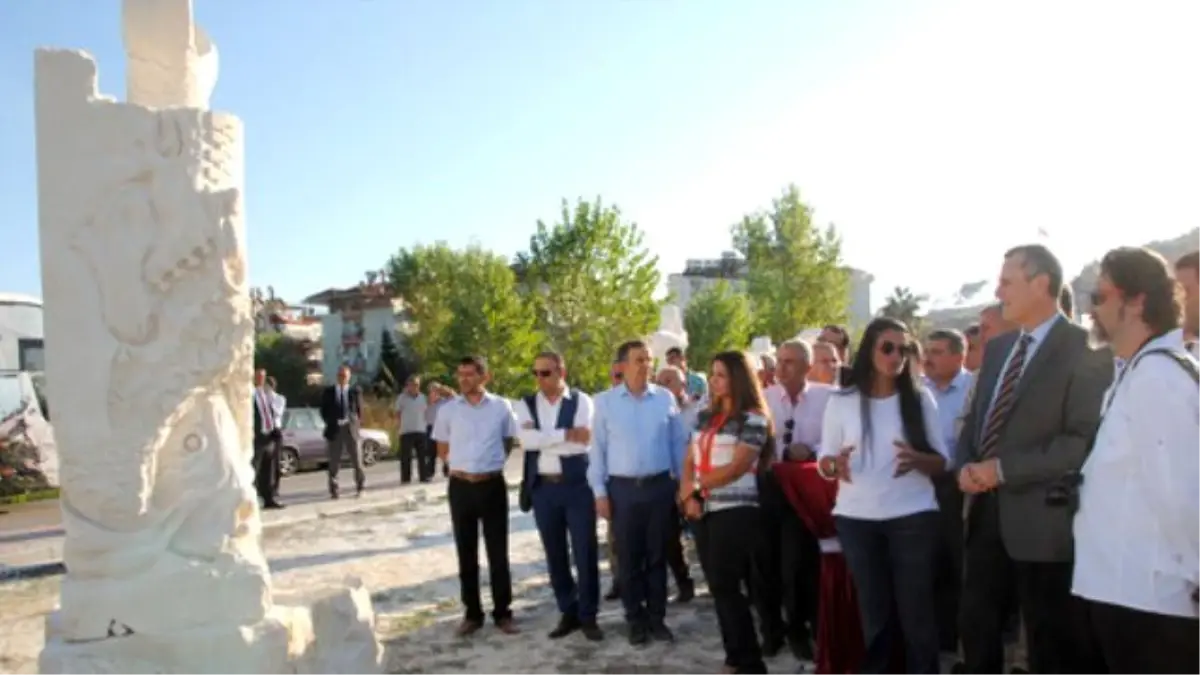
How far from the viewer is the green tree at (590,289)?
27.3 metres

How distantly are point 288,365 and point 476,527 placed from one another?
135 ft

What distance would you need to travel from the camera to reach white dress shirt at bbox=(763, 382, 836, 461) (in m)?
5.82

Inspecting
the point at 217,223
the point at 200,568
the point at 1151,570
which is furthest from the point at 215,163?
the point at 1151,570

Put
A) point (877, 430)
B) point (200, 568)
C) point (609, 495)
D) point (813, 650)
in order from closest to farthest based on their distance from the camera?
1. point (200, 568)
2. point (877, 430)
3. point (813, 650)
4. point (609, 495)

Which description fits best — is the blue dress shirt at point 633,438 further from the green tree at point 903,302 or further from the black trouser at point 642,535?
the green tree at point 903,302

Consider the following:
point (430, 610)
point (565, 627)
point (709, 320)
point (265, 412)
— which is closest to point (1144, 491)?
point (565, 627)

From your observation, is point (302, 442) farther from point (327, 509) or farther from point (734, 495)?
point (734, 495)

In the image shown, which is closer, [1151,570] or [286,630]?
[1151,570]

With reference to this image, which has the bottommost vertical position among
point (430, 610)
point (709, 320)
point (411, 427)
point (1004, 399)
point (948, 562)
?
point (430, 610)

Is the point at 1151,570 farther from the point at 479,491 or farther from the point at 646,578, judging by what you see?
the point at 479,491

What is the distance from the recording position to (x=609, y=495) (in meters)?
5.99

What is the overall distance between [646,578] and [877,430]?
2.20 metres

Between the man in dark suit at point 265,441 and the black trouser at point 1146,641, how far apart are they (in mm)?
10646

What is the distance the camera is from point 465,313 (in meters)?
37.2
